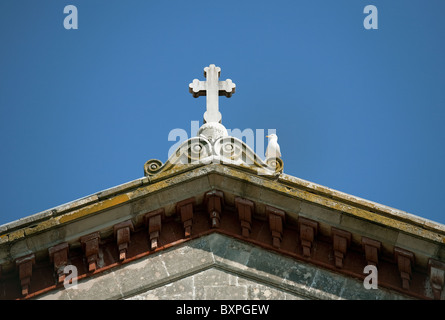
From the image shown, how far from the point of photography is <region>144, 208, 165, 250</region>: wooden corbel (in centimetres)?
1994

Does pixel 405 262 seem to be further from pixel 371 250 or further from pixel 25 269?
pixel 25 269

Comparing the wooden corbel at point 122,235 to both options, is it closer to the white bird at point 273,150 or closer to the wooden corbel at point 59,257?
the wooden corbel at point 59,257

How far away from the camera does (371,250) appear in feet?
64.3

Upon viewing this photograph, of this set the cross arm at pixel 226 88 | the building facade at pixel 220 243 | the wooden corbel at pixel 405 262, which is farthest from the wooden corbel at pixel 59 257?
the cross arm at pixel 226 88

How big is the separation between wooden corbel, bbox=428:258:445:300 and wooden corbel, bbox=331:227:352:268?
3.85 ft

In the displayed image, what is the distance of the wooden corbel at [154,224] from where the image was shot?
65.4 feet

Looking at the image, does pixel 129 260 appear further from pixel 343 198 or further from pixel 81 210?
pixel 343 198

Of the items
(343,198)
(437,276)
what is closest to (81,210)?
(343,198)

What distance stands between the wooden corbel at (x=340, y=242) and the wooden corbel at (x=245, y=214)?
3.98 ft

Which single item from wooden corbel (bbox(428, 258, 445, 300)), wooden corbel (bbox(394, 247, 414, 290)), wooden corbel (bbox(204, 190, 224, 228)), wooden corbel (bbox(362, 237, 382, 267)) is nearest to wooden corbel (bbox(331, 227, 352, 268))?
wooden corbel (bbox(362, 237, 382, 267))

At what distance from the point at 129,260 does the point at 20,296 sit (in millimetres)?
1576

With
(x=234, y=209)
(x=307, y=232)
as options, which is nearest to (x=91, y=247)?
(x=234, y=209)

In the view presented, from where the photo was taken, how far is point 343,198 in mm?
19828

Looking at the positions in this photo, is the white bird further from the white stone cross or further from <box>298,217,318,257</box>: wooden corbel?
<box>298,217,318,257</box>: wooden corbel
